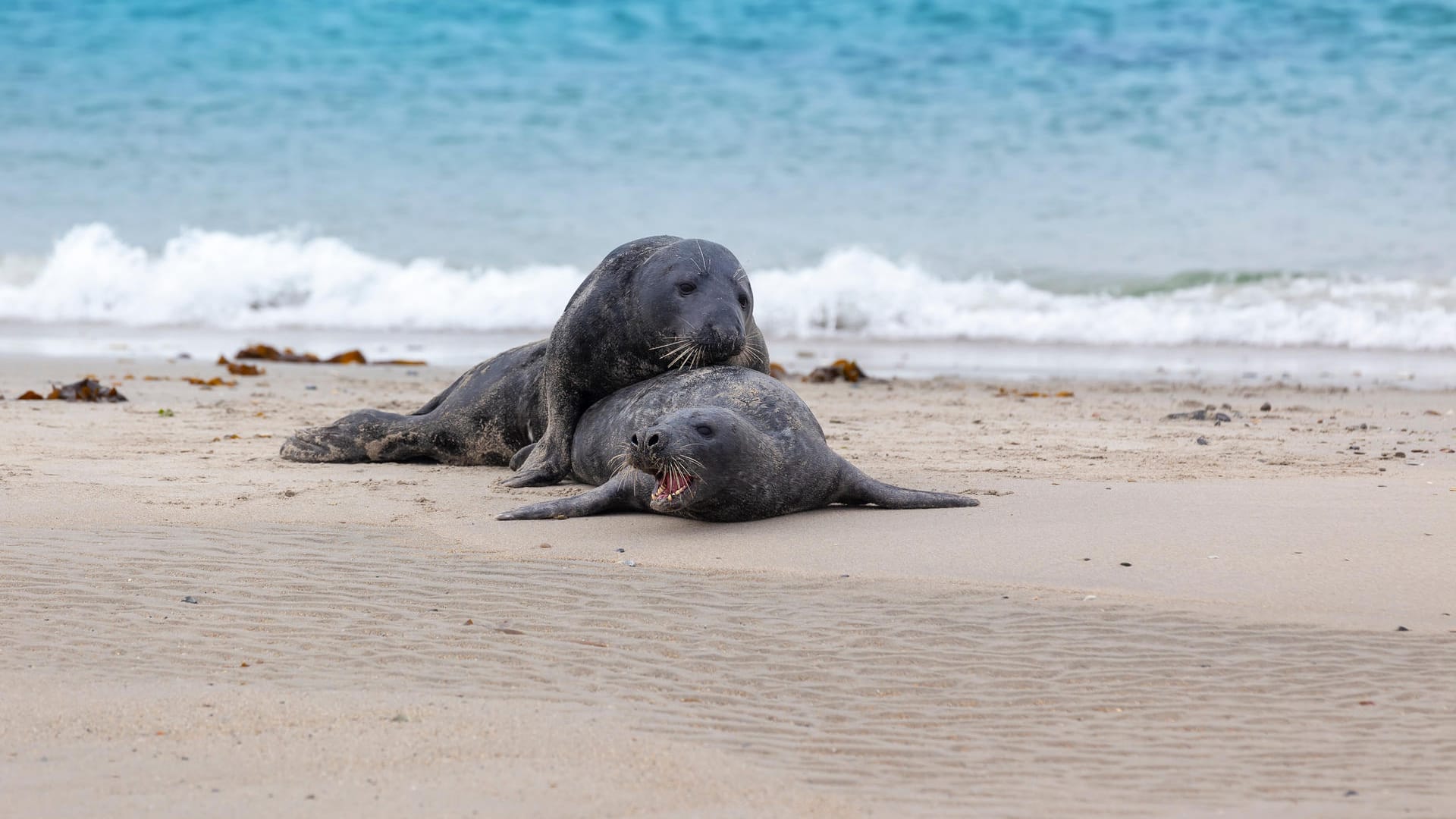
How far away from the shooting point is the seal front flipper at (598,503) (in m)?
5.48

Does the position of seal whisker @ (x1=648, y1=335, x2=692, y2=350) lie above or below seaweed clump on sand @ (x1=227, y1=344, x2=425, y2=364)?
above

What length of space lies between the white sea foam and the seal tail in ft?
37.3

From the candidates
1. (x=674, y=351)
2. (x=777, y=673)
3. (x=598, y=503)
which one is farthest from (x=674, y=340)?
(x=777, y=673)

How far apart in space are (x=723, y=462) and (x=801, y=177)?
22.1m

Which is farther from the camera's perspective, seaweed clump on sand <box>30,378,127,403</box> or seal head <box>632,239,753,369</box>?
seaweed clump on sand <box>30,378,127,403</box>

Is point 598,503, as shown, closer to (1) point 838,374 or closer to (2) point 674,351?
(2) point 674,351

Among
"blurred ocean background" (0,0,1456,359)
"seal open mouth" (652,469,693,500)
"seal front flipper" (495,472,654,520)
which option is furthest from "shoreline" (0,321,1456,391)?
"seal open mouth" (652,469,693,500)

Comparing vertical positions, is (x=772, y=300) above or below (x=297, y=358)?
above

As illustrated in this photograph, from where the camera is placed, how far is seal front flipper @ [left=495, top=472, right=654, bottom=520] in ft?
18.0

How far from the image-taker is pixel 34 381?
11.2 m

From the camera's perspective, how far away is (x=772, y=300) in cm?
1906

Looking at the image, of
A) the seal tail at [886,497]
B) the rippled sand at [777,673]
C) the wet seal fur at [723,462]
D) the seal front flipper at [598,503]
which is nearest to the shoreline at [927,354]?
the wet seal fur at [723,462]

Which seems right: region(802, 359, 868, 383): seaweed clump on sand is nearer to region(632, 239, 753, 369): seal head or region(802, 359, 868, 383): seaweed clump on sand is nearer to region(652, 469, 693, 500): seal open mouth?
region(632, 239, 753, 369): seal head

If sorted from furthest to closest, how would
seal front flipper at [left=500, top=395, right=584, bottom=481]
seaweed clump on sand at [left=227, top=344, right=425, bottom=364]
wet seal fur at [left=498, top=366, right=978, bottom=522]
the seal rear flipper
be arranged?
seaweed clump on sand at [left=227, top=344, right=425, bottom=364] → the seal rear flipper → seal front flipper at [left=500, top=395, right=584, bottom=481] → wet seal fur at [left=498, top=366, right=978, bottom=522]
